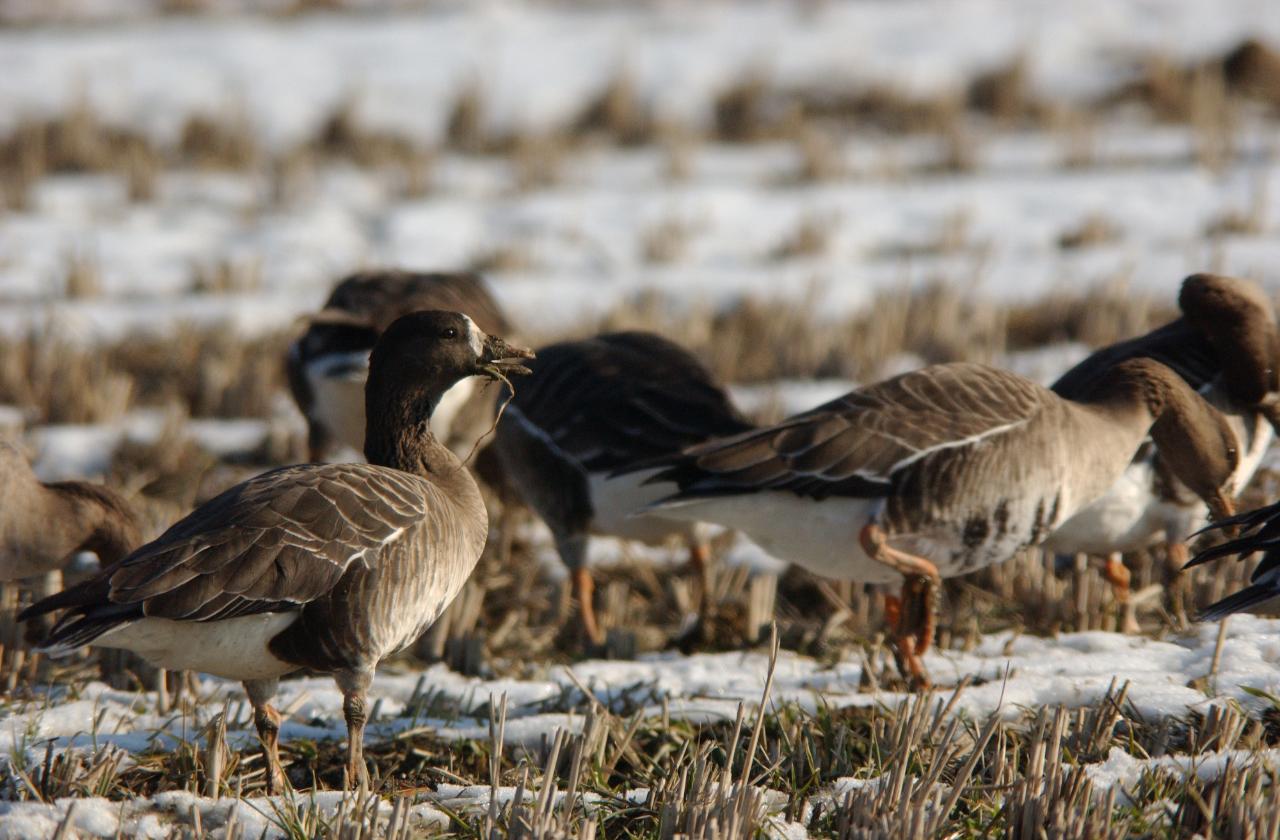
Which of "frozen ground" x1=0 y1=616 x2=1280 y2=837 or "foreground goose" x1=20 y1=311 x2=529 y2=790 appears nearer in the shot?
"foreground goose" x1=20 y1=311 x2=529 y2=790

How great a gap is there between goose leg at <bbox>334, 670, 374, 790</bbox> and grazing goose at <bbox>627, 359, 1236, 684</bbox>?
1.46 metres

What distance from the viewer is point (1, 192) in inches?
514

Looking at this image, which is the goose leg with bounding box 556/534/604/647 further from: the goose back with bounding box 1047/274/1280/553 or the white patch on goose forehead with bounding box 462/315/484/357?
the goose back with bounding box 1047/274/1280/553

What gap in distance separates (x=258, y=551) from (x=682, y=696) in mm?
1740

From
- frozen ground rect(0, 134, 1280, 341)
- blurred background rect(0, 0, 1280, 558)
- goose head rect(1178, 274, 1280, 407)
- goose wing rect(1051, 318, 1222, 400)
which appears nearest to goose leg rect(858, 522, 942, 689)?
goose wing rect(1051, 318, 1222, 400)

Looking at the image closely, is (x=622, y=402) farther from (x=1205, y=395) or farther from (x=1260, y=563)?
(x=1260, y=563)

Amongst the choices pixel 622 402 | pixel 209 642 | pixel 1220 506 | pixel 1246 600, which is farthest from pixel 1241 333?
pixel 209 642

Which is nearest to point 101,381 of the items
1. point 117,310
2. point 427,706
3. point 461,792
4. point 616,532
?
point 117,310

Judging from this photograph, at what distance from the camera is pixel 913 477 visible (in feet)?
17.7

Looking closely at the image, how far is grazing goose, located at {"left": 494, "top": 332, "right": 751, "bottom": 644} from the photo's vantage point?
6398 mm

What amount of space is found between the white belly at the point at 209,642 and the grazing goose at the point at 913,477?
5.48 ft

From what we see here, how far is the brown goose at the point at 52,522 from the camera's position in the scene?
5719mm

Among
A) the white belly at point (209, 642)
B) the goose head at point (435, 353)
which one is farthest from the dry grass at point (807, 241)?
the white belly at point (209, 642)

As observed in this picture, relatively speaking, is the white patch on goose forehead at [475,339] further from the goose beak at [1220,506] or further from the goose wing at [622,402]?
the goose beak at [1220,506]
